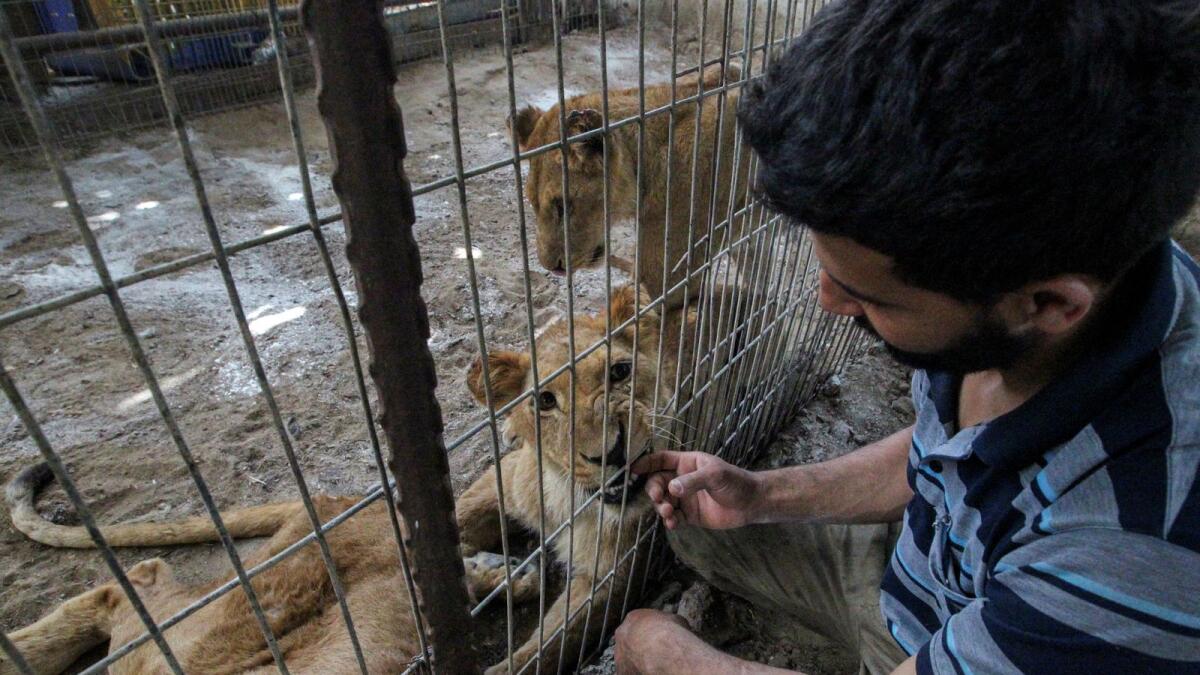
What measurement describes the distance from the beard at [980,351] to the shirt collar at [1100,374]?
87 millimetres

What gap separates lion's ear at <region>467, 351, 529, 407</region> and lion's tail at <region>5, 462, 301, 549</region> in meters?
1.21

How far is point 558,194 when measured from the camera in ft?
12.6

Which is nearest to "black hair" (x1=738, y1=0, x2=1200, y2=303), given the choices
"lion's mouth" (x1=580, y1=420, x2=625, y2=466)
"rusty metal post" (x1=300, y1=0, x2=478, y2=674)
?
"rusty metal post" (x1=300, y1=0, x2=478, y2=674)

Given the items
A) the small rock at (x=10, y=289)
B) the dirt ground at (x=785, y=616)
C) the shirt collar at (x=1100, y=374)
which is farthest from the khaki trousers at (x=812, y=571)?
the small rock at (x=10, y=289)

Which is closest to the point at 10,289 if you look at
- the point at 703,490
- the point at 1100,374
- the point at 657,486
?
the point at 657,486

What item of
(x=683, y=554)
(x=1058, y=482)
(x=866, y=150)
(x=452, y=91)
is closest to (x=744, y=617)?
(x=683, y=554)

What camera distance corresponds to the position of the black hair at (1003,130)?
3.11ft

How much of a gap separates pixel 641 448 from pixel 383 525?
45.5 inches

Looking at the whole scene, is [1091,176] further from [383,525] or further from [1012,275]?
[383,525]

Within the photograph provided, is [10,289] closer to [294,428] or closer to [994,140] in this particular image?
[294,428]

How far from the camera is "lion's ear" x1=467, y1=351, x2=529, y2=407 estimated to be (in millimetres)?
2205

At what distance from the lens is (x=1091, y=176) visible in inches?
38.3

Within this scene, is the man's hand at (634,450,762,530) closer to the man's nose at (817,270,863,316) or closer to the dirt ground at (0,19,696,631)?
the man's nose at (817,270,863,316)

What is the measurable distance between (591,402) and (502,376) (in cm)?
33
